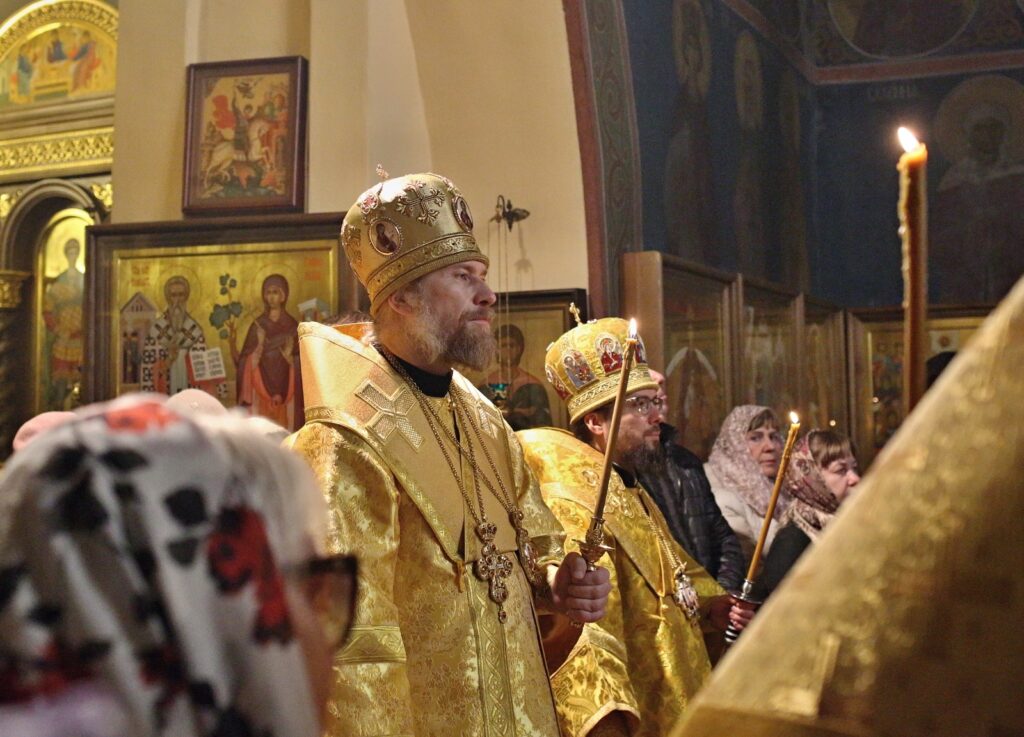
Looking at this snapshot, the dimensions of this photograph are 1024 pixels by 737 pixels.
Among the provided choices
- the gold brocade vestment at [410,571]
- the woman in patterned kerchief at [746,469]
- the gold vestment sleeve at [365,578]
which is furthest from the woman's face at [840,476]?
the gold vestment sleeve at [365,578]

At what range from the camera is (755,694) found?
710mm

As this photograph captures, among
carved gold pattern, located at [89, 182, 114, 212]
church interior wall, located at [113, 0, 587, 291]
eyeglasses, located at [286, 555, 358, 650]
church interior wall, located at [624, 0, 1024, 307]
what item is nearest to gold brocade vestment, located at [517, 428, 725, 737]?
church interior wall, located at [113, 0, 587, 291]

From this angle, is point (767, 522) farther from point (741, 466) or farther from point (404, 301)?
point (741, 466)

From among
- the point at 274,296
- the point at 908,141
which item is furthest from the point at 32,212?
the point at 908,141

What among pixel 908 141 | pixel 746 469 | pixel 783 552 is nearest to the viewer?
pixel 908 141

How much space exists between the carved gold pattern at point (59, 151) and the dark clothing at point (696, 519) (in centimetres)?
677

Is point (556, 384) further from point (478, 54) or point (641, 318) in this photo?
point (478, 54)

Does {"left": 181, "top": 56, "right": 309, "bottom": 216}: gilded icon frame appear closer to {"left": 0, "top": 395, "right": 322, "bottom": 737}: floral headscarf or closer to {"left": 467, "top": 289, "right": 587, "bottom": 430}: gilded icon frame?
{"left": 467, "top": 289, "right": 587, "bottom": 430}: gilded icon frame

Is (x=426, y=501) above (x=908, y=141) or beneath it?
beneath

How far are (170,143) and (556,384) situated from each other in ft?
7.68

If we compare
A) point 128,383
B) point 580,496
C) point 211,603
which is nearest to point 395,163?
point 128,383

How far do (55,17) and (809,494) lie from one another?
26.8 feet

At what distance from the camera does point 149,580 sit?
0.91 meters

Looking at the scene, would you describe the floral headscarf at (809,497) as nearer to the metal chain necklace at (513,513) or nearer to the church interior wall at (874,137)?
the metal chain necklace at (513,513)
